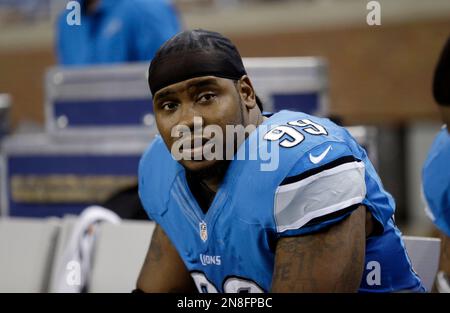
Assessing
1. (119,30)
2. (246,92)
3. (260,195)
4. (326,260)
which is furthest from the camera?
(119,30)

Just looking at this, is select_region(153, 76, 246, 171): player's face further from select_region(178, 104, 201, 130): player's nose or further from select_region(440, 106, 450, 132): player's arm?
select_region(440, 106, 450, 132): player's arm

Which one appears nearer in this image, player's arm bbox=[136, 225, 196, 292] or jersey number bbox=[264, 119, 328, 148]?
jersey number bbox=[264, 119, 328, 148]

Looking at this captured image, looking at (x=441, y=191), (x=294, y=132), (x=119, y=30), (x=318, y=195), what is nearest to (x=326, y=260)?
(x=318, y=195)

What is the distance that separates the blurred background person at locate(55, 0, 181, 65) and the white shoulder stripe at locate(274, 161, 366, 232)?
2.24 meters

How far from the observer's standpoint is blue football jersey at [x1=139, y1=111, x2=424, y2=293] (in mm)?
1562

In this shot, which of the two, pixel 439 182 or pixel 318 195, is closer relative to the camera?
pixel 318 195

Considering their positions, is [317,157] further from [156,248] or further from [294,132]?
[156,248]

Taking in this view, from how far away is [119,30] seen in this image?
12.6ft

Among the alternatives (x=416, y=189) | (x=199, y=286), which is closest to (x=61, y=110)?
(x=199, y=286)

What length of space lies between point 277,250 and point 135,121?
208 centimetres

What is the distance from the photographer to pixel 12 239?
2730mm

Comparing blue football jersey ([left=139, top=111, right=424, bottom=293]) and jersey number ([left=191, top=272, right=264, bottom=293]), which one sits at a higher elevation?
blue football jersey ([left=139, top=111, right=424, bottom=293])

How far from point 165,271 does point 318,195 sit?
1.89 ft

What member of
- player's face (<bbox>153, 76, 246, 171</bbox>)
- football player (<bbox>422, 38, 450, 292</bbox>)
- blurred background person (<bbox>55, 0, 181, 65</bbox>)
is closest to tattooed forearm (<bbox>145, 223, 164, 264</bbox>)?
player's face (<bbox>153, 76, 246, 171</bbox>)
